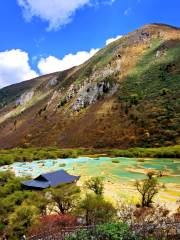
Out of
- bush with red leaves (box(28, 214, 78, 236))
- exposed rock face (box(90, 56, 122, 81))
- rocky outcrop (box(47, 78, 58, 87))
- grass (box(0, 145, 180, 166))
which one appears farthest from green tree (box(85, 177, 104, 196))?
rocky outcrop (box(47, 78, 58, 87))

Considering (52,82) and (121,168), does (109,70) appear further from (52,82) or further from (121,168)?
(121,168)

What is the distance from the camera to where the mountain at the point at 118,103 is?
10744 cm

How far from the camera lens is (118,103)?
12294 cm

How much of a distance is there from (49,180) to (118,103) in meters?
72.0

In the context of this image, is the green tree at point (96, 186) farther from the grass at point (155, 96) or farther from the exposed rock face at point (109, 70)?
the exposed rock face at point (109, 70)

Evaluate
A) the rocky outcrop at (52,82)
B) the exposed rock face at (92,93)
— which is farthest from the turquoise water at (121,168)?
the rocky outcrop at (52,82)

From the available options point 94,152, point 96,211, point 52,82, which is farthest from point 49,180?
point 52,82

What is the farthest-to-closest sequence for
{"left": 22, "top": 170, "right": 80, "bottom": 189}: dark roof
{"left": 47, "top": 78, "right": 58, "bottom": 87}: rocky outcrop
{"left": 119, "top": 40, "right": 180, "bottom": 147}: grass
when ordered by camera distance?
1. {"left": 47, "top": 78, "right": 58, "bottom": 87}: rocky outcrop
2. {"left": 119, "top": 40, "right": 180, "bottom": 147}: grass
3. {"left": 22, "top": 170, "right": 80, "bottom": 189}: dark roof

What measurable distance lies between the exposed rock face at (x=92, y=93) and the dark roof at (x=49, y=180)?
7735 cm

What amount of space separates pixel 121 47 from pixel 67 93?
2801cm

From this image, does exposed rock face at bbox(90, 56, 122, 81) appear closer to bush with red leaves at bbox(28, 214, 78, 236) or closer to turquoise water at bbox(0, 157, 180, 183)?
turquoise water at bbox(0, 157, 180, 183)

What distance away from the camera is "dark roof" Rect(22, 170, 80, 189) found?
51072 millimetres

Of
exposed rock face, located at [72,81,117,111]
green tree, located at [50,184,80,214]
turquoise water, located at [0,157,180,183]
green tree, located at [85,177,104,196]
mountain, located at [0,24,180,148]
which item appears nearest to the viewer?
green tree, located at [50,184,80,214]

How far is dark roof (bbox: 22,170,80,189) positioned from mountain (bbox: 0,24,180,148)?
46874 millimetres
